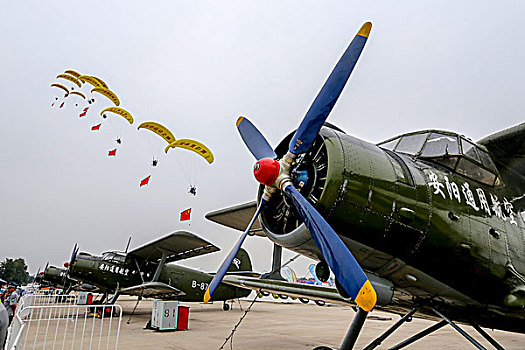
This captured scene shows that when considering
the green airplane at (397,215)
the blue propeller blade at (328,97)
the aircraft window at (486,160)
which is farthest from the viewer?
the aircraft window at (486,160)

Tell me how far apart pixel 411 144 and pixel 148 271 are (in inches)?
618

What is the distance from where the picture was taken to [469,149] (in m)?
5.27

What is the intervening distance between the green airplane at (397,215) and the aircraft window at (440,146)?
0.02m

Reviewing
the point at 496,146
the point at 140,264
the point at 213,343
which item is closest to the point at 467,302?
the point at 496,146

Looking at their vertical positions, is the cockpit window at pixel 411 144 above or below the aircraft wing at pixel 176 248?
above

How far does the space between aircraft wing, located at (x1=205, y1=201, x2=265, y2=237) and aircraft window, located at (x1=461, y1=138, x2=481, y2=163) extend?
3617 millimetres

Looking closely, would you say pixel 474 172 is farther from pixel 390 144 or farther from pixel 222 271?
pixel 222 271

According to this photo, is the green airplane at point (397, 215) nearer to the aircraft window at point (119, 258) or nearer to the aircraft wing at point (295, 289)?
the aircraft wing at point (295, 289)

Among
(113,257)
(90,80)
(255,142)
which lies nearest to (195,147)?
(113,257)

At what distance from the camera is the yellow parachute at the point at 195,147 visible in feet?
56.2

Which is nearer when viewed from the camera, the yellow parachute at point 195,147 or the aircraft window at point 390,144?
the aircraft window at point 390,144

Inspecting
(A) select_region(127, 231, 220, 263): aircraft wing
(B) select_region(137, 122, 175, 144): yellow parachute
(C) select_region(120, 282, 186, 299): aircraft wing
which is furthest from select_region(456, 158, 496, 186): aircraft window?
(B) select_region(137, 122, 175, 144): yellow parachute

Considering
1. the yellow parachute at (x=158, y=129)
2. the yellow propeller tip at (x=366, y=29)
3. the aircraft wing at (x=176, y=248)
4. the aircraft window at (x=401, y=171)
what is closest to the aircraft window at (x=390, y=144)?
the aircraft window at (x=401, y=171)

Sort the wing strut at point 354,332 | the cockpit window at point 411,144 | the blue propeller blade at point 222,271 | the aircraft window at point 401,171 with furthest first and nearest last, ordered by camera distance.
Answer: the wing strut at point 354,332
the cockpit window at point 411,144
the blue propeller blade at point 222,271
the aircraft window at point 401,171
